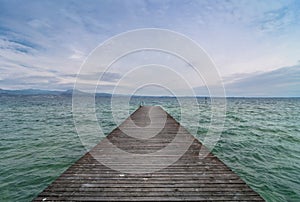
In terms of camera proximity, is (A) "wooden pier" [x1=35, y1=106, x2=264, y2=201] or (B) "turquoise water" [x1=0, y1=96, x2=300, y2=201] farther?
(B) "turquoise water" [x1=0, y1=96, x2=300, y2=201]

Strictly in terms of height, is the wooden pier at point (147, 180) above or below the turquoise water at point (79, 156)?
above

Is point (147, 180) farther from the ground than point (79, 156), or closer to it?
farther from the ground

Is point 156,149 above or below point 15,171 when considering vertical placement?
above

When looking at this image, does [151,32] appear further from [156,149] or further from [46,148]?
[46,148]

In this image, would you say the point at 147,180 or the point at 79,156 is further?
the point at 79,156

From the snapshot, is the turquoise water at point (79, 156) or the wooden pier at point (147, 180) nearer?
the wooden pier at point (147, 180)

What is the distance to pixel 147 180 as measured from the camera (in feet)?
13.1

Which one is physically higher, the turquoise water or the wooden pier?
the wooden pier

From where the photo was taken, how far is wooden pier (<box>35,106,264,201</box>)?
337cm

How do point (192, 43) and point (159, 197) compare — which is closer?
point (159, 197)

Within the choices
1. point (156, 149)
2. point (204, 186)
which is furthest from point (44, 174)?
point (204, 186)

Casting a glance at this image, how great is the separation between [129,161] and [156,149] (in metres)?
1.46

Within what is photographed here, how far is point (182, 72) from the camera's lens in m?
14.1

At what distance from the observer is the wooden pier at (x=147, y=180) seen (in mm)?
3365
